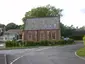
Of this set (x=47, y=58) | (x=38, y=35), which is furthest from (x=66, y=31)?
(x=47, y=58)

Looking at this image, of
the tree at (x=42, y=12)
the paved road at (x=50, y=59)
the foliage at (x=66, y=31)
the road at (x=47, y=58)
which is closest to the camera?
the paved road at (x=50, y=59)

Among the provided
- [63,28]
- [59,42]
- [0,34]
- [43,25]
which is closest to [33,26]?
[43,25]

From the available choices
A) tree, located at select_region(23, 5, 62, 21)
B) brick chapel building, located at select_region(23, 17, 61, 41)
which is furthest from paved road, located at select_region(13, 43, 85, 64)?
tree, located at select_region(23, 5, 62, 21)

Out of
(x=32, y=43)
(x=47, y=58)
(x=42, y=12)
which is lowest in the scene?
(x=47, y=58)

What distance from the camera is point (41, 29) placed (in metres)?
90.6

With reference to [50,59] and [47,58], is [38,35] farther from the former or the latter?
[50,59]

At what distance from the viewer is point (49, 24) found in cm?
9081

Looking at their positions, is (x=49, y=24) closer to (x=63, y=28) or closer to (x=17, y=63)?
(x=63, y=28)

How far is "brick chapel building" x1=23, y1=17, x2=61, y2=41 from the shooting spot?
8925cm

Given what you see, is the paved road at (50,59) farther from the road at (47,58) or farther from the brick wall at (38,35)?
the brick wall at (38,35)

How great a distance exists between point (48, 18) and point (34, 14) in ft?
72.3

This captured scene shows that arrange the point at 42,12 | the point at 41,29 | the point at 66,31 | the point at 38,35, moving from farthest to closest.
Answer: the point at 66,31 → the point at 42,12 → the point at 38,35 → the point at 41,29

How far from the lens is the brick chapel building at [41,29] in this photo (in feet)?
293

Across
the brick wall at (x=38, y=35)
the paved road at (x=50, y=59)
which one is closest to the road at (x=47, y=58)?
the paved road at (x=50, y=59)
